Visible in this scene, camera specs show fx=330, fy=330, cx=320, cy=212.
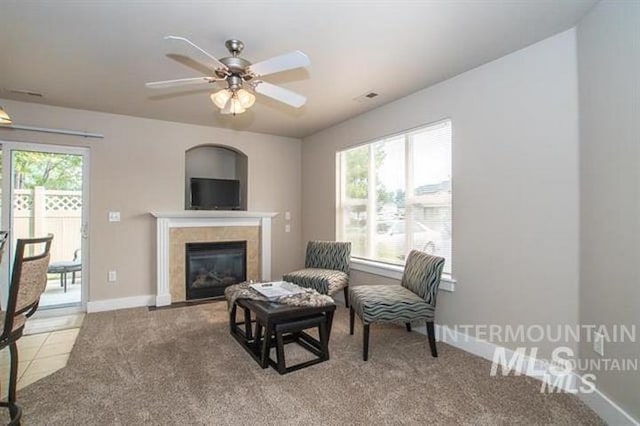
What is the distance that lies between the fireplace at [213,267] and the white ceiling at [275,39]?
7.32 ft

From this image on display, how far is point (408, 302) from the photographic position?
276cm

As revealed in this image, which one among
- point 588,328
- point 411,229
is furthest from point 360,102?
point 588,328

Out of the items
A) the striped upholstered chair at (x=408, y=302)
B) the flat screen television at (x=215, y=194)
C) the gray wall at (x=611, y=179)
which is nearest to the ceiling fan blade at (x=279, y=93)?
the striped upholstered chair at (x=408, y=302)

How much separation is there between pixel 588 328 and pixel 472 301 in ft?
2.79

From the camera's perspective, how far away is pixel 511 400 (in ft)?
6.95

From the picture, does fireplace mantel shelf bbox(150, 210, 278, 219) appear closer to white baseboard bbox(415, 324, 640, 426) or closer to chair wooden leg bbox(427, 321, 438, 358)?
white baseboard bbox(415, 324, 640, 426)

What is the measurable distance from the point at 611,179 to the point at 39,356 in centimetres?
444

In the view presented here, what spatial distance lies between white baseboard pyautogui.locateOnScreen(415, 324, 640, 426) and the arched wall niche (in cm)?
348

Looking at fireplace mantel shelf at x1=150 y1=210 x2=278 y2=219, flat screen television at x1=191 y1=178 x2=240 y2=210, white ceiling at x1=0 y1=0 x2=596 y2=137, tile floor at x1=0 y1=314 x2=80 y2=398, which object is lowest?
tile floor at x1=0 y1=314 x2=80 y2=398

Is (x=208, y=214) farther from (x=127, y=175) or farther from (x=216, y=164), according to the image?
(x=127, y=175)

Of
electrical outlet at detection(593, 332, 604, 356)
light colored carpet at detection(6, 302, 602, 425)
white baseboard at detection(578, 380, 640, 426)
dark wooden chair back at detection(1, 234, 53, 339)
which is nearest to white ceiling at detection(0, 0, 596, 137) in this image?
dark wooden chair back at detection(1, 234, 53, 339)

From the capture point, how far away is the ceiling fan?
2.04m

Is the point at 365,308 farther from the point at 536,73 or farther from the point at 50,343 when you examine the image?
the point at 50,343

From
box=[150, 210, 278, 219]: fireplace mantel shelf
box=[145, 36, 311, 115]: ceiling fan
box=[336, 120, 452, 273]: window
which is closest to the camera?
box=[145, 36, 311, 115]: ceiling fan
